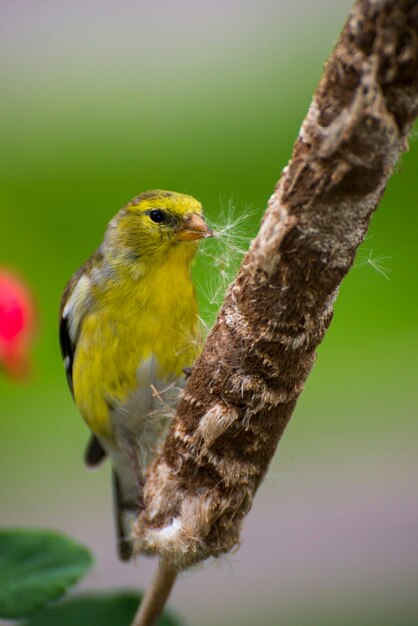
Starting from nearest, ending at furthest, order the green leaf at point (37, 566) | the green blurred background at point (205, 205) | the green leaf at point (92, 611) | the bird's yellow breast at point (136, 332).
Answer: the green leaf at point (37, 566), the green leaf at point (92, 611), the bird's yellow breast at point (136, 332), the green blurred background at point (205, 205)

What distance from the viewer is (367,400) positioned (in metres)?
3.02

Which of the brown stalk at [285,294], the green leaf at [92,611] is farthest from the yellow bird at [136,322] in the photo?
the brown stalk at [285,294]

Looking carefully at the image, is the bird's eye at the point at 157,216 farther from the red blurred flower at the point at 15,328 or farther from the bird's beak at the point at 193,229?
the red blurred flower at the point at 15,328

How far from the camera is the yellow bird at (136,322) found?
1164 mm

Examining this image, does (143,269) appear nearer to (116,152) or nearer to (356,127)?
(356,127)

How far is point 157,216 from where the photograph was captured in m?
1.16

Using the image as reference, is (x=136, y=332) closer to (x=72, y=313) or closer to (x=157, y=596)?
(x=72, y=313)

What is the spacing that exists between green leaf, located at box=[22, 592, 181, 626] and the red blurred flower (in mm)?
276

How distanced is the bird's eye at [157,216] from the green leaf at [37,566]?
0.45 metres

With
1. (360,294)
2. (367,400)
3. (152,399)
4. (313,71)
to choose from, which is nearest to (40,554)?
(152,399)

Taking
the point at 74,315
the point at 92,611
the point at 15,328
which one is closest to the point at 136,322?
the point at 74,315

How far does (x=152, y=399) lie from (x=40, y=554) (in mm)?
381

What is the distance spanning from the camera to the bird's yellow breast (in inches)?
46.6

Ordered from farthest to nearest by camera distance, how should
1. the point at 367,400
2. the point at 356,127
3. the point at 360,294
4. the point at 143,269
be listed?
the point at 367,400, the point at 360,294, the point at 143,269, the point at 356,127
